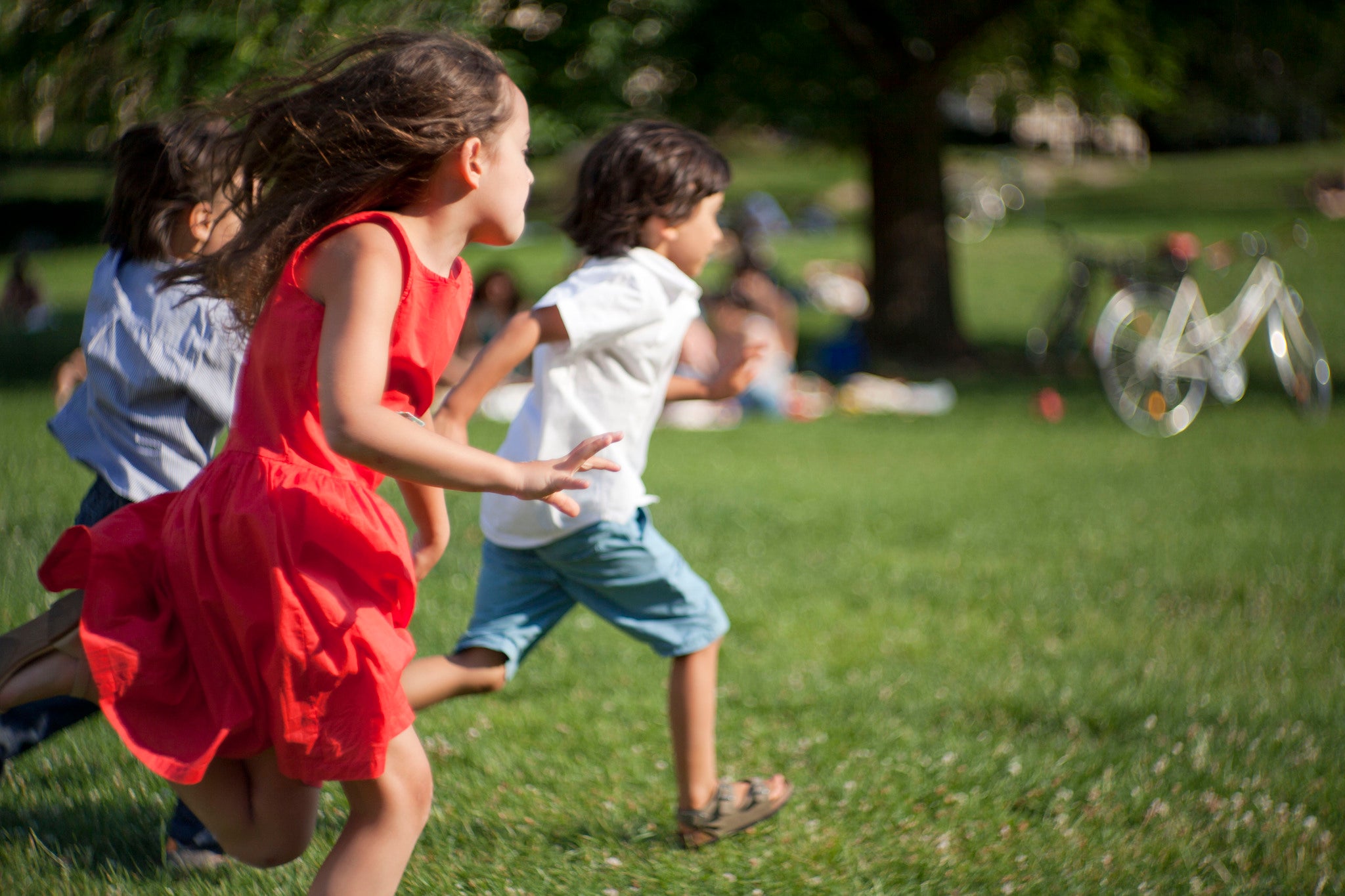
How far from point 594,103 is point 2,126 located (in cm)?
594

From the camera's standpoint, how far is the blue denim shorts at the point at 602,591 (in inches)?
113

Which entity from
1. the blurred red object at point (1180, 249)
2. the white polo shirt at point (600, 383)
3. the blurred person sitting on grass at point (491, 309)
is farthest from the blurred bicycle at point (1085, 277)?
the white polo shirt at point (600, 383)

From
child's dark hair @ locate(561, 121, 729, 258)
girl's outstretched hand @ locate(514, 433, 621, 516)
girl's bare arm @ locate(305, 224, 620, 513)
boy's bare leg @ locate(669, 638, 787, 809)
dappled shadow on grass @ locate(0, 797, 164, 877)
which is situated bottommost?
dappled shadow on grass @ locate(0, 797, 164, 877)

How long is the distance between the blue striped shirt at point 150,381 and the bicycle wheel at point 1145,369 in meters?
8.89

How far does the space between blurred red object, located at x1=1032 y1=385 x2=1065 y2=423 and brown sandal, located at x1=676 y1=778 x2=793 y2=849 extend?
856 cm

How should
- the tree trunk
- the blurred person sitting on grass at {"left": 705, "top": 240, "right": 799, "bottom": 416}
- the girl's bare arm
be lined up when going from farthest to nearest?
the tree trunk < the blurred person sitting on grass at {"left": 705, "top": 240, "right": 799, "bottom": 416} < the girl's bare arm

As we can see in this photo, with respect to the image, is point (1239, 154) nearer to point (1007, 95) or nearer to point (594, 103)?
point (1007, 95)

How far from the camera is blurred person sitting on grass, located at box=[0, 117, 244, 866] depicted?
106 inches

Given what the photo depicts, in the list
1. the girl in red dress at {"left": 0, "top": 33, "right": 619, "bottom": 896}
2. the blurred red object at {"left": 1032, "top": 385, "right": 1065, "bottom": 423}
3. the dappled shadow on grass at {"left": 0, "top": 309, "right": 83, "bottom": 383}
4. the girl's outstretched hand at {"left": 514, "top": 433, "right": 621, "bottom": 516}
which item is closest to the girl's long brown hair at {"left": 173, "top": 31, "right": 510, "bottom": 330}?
the girl in red dress at {"left": 0, "top": 33, "right": 619, "bottom": 896}

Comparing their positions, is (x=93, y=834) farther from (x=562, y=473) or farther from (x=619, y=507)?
(x=562, y=473)

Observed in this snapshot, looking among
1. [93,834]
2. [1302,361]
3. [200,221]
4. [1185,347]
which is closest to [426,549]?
[200,221]

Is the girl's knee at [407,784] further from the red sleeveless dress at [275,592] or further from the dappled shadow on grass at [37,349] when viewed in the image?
the dappled shadow on grass at [37,349]

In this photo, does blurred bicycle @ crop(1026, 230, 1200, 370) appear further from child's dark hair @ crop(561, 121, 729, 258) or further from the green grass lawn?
child's dark hair @ crop(561, 121, 729, 258)

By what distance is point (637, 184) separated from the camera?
10.0 ft
